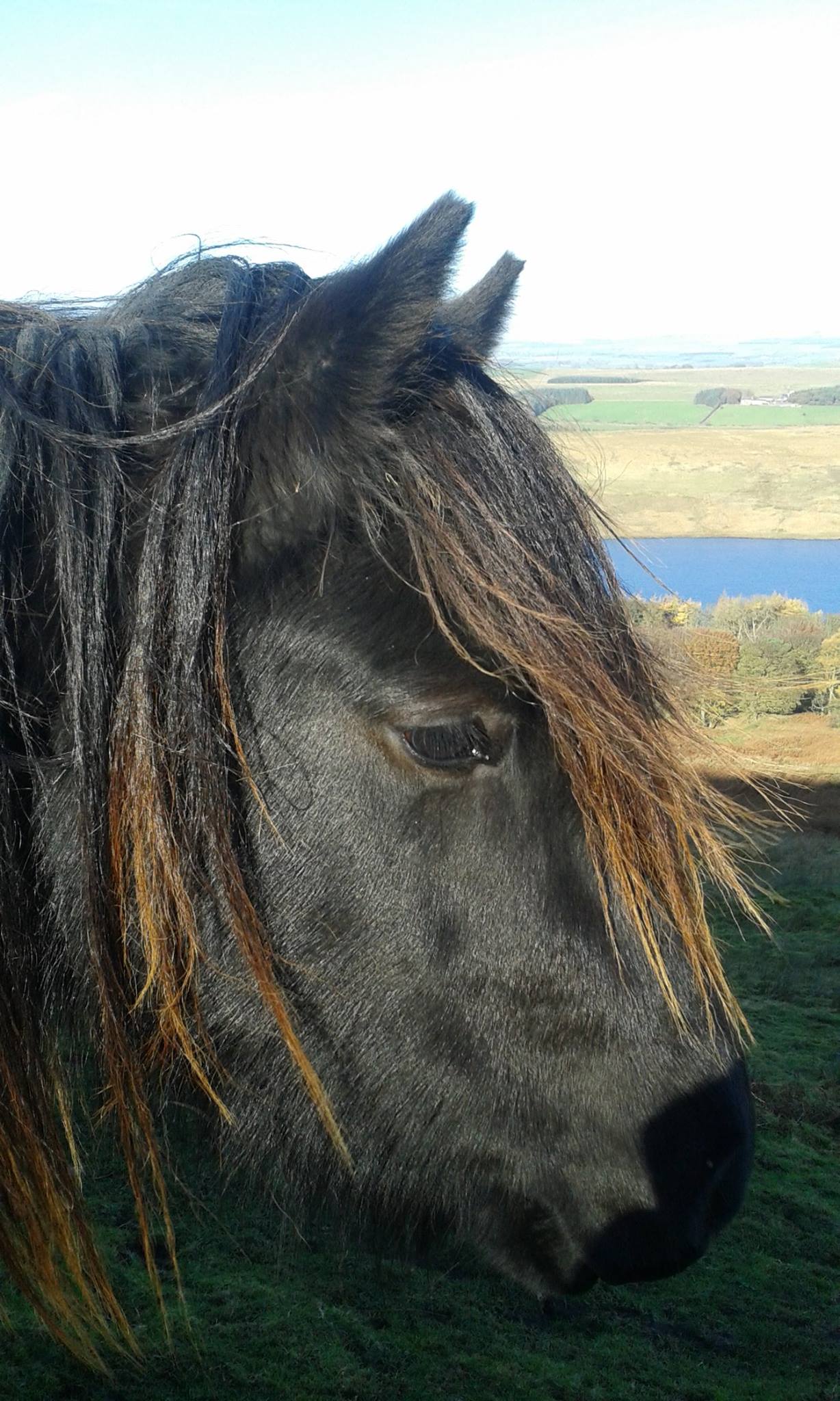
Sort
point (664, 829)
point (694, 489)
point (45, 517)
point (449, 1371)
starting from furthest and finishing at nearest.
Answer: point (694, 489) < point (449, 1371) < point (664, 829) < point (45, 517)

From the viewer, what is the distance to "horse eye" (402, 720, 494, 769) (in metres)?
1.51

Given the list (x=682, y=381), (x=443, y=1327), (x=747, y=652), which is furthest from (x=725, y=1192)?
(x=682, y=381)

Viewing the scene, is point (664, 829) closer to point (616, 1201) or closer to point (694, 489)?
point (616, 1201)

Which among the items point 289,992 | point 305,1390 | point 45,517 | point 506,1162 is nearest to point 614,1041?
point 506,1162

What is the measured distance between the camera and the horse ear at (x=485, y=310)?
67.8 inches

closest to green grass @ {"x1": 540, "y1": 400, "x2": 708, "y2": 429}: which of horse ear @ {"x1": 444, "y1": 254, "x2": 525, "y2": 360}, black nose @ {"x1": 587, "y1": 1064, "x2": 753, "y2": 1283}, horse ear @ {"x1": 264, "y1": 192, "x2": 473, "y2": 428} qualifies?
horse ear @ {"x1": 444, "y1": 254, "x2": 525, "y2": 360}

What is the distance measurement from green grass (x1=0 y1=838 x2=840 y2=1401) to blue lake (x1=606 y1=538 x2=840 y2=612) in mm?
14653

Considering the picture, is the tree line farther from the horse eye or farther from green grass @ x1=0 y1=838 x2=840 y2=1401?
green grass @ x1=0 y1=838 x2=840 y2=1401

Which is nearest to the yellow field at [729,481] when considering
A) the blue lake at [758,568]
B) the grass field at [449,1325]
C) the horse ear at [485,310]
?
the horse ear at [485,310]

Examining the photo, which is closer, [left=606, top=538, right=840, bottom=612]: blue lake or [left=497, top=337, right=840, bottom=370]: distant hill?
[left=497, top=337, right=840, bottom=370]: distant hill

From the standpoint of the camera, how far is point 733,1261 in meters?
5.05

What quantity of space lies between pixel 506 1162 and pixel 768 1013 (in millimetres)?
7891

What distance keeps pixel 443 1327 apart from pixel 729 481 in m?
15.4

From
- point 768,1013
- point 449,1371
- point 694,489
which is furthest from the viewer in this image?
point 694,489
